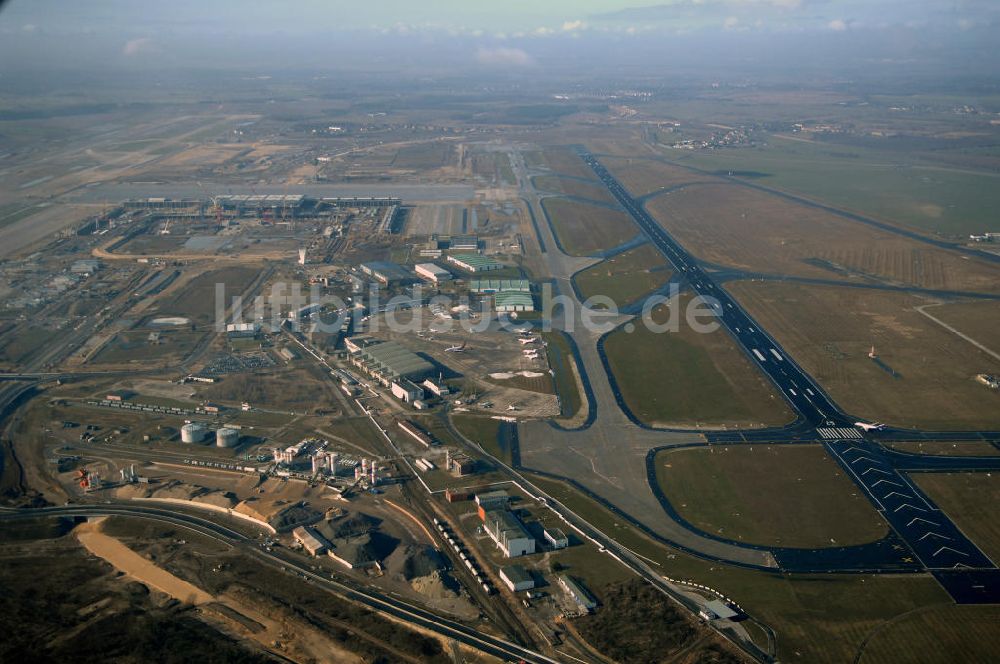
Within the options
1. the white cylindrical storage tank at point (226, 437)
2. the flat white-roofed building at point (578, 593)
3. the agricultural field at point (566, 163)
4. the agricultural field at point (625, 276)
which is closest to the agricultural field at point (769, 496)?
the flat white-roofed building at point (578, 593)

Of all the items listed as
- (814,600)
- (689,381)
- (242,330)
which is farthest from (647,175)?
(814,600)

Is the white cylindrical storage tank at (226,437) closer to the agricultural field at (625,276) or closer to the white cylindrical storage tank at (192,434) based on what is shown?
the white cylindrical storage tank at (192,434)

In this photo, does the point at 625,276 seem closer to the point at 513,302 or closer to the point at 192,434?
the point at 513,302

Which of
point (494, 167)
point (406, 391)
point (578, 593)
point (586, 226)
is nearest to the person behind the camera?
point (578, 593)

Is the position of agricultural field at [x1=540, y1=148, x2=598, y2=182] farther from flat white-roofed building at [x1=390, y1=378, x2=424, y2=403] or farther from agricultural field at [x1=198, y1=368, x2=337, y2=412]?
agricultural field at [x1=198, y1=368, x2=337, y2=412]

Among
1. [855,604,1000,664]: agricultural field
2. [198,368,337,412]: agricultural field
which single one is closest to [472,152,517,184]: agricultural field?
[198,368,337,412]: agricultural field

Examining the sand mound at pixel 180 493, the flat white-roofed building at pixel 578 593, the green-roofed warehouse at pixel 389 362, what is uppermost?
the green-roofed warehouse at pixel 389 362

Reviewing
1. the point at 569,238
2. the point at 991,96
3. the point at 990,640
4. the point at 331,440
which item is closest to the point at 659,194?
the point at 569,238
